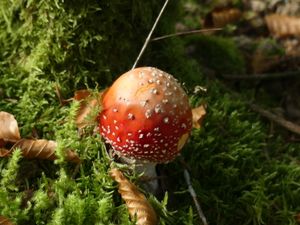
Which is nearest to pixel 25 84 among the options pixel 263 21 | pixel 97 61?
pixel 97 61

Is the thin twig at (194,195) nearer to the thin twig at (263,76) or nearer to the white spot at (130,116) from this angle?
the white spot at (130,116)

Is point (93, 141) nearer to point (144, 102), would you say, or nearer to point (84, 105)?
point (84, 105)

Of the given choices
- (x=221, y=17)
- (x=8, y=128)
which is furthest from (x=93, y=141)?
(x=221, y=17)

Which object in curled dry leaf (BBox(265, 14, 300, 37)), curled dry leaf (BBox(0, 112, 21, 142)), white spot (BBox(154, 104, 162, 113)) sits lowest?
curled dry leaf (BBox(265, 14, 300, 37))

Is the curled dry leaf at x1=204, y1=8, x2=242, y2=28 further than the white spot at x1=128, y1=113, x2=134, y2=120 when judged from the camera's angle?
Yes

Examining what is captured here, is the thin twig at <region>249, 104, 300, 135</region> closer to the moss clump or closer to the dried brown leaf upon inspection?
the moss clump

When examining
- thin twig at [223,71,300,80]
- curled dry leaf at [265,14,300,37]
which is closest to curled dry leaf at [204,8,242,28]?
curled dry leaf at [265,14,300,37]

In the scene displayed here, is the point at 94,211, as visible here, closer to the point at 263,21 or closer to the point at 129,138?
the point at 129,138
